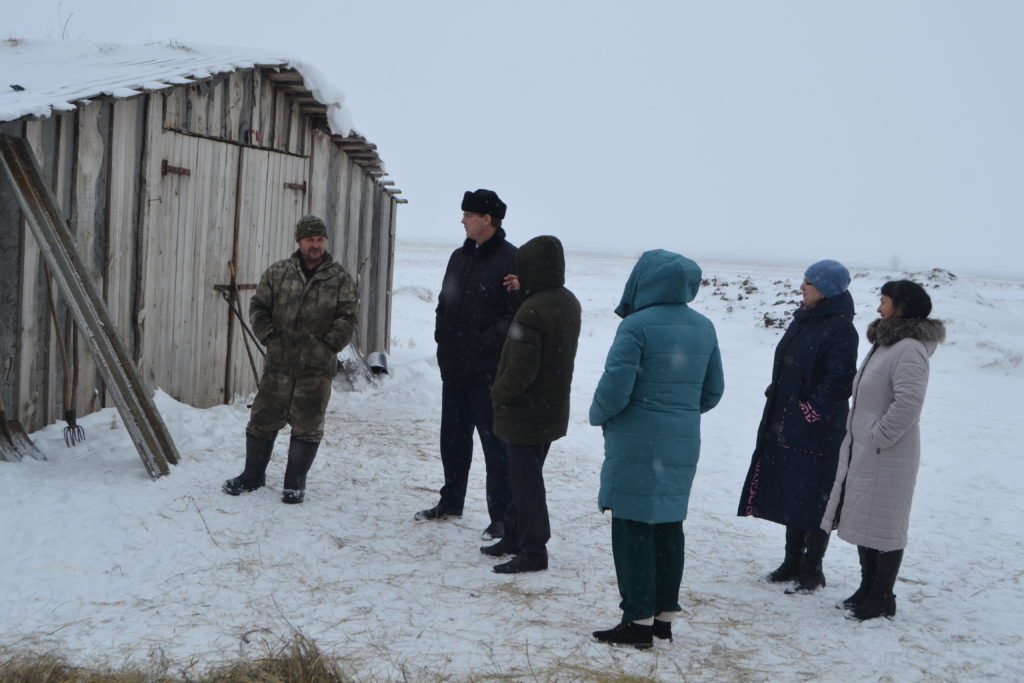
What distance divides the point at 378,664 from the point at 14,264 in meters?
4.22

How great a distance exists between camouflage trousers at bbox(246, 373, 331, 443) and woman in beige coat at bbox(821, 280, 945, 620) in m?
3.17

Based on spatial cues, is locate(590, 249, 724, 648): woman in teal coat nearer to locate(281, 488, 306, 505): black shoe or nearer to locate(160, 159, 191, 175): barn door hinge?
locate(281, 488, 306, 505): black shoe

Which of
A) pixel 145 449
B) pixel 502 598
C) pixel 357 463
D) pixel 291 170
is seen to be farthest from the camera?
pixel 291 170

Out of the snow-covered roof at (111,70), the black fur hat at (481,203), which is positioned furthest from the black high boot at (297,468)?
the snow-covered roof at (111,70)

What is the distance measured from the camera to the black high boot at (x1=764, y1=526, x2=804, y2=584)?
4801mm

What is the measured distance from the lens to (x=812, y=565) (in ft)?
15.3

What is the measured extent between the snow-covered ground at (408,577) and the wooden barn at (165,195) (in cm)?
64

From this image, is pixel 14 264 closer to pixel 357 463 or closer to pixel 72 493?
pixel 72 493

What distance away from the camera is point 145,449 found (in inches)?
223

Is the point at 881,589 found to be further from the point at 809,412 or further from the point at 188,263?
the point at 188,263

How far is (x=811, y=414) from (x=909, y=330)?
652mm

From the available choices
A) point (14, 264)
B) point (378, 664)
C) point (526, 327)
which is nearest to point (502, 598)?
point (378, 664)

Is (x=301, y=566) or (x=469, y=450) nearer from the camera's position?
(x=301, y=566)

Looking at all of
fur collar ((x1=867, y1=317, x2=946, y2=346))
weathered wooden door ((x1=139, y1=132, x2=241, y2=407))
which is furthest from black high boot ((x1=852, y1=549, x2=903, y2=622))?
weathered wooden door ((x1=139, y1=132, x2=241, y2=407))
